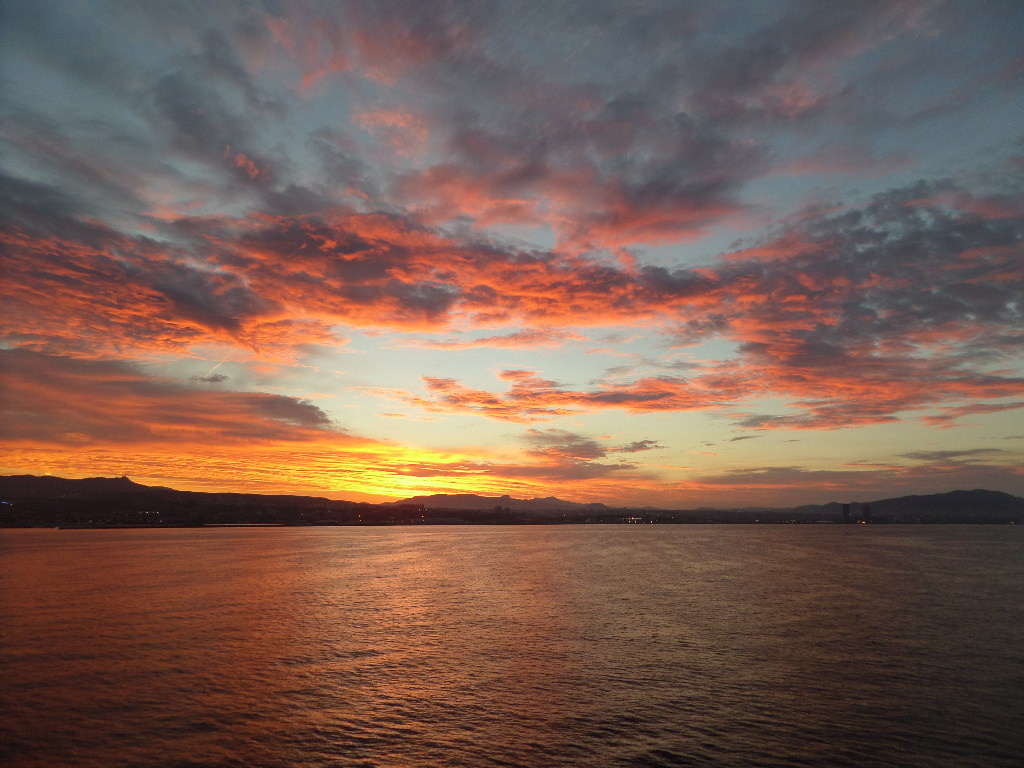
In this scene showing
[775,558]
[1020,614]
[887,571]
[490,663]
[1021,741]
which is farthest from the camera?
[775,558]

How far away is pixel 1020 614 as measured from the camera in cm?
7312

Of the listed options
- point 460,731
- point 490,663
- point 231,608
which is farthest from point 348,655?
point 231,608

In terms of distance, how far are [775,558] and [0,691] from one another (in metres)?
159

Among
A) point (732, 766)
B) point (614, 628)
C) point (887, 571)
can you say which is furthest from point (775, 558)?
point (732, 766)

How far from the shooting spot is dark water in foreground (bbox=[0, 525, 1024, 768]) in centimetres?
3266

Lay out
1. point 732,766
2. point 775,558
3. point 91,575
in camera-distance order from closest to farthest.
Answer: point 732,766
point 91,575
point 775,558

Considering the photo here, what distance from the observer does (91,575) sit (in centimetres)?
11050

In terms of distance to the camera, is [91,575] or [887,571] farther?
[887,571]

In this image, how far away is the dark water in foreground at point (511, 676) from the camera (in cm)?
3266

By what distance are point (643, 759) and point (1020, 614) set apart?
68.7 metres

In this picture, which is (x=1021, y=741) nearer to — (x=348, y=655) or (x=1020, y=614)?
(x=348, y=655)

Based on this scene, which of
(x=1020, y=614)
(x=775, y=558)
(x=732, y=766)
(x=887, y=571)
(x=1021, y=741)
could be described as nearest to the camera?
(x=732, y=766)

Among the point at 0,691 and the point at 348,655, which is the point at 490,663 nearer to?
the point at 348,655

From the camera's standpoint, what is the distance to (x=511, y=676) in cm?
4638
